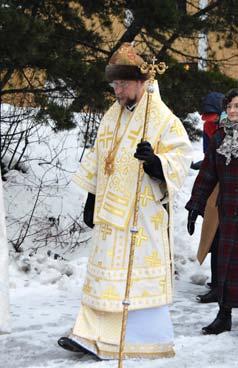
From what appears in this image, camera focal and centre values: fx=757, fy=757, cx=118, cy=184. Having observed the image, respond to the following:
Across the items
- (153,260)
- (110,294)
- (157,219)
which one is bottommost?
(110,294)

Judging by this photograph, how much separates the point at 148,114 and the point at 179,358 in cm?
145

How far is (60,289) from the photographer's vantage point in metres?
6.66

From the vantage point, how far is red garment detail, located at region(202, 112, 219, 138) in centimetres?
680

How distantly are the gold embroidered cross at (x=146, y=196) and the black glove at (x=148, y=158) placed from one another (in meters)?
0.17

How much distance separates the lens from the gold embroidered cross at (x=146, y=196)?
4.50m

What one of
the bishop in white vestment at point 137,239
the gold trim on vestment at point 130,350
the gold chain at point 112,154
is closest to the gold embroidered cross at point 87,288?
the bishop in white vestment at point 137,239

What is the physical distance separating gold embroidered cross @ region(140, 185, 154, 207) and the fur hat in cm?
66

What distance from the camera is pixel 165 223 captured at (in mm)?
4559

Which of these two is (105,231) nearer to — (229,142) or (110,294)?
(110,294)

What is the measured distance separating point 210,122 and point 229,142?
5.69ft

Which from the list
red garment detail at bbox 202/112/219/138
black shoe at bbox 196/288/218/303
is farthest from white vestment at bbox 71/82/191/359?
red garment detail at bbox 202/112/219/138

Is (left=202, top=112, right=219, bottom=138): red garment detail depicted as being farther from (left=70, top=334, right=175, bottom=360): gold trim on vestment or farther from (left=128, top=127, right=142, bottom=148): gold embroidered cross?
(left=70, top=334, right=175, bottom=360): gold trim on vestment

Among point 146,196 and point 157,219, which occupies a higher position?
point 146,196

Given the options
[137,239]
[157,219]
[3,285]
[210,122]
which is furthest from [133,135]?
[210,122]
